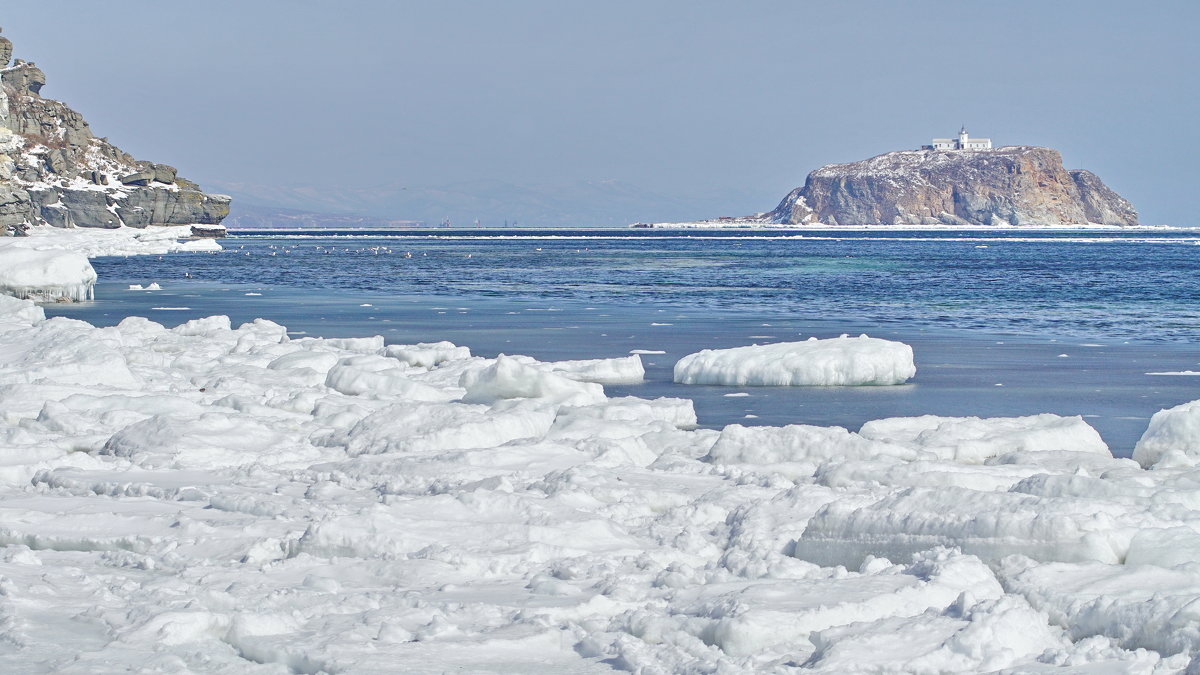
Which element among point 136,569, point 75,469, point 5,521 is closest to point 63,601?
point 136,569

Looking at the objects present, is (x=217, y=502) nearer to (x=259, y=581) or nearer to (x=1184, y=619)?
(x=259, y=581)

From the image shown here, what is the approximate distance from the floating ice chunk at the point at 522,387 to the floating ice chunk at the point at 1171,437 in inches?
222

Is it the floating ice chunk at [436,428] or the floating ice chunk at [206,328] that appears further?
the floating ice chunk at [206,328]

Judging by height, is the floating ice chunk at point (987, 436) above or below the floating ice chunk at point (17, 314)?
above

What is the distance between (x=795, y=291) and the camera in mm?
40406

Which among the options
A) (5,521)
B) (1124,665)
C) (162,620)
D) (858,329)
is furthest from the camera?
(858,329)

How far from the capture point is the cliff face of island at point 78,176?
104 meters

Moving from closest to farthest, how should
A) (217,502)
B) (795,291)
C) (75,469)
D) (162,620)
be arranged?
(162,620)
(217,502)
(75,469)
(795,291)

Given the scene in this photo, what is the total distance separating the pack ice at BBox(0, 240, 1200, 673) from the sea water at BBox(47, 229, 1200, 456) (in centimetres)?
267

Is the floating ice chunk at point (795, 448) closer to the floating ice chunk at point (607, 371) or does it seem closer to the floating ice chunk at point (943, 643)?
the floating ice chunk at point (943, 643)

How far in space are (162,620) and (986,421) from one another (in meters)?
8.28

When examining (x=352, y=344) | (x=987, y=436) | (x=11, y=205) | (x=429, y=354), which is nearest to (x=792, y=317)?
(x=352, y=344)

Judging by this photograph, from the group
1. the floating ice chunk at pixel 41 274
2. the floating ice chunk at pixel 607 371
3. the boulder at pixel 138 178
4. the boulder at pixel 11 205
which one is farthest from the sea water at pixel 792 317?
the boulder at pixel 138 178

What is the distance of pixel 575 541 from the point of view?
821 cm
